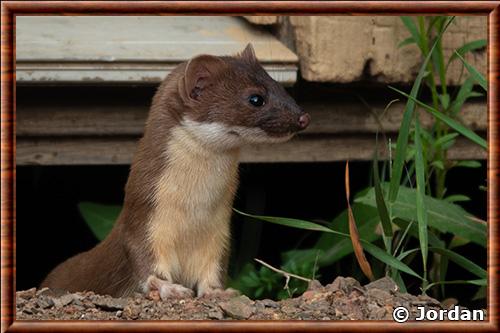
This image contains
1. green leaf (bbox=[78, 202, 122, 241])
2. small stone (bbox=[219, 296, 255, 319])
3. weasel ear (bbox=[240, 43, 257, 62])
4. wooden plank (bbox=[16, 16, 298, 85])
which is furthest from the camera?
green leaf (bbox=[78, 202, 122, 241])

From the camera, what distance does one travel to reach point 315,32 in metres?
4.38

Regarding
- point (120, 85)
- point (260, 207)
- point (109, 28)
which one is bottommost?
point (260, 207)

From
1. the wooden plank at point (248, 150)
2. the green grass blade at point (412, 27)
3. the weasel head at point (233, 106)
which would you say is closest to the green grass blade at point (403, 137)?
the weasel head at point (233, 106)

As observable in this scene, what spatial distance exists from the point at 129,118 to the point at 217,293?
55.6 inches

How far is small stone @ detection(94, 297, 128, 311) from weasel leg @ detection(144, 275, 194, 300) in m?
0.17

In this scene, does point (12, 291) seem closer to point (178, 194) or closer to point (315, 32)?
point (178, 194)

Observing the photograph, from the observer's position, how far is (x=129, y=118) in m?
4.69

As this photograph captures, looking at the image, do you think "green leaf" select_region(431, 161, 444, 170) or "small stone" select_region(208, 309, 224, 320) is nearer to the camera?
"small stone" select_region(208, 309, 224, 320)

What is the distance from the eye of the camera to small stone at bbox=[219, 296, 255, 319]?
3.04m

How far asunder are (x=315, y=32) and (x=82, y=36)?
3.53ft

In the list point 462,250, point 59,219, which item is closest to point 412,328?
point 462,250

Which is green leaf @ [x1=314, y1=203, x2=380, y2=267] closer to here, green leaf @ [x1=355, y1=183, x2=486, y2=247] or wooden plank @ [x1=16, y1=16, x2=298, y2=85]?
green leaf @ [x1=355, y1=183, x2=486, y2=247]

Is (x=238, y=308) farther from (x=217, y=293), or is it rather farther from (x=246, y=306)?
(x=217, y=293)

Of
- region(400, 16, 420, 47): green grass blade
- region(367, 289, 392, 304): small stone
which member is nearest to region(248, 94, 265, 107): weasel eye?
region(367, 289, 392, 304): small stone
